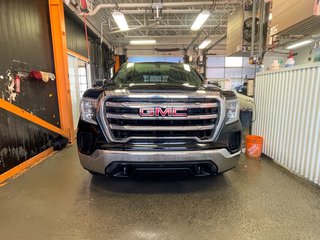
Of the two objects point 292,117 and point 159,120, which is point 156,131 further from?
point 292,117

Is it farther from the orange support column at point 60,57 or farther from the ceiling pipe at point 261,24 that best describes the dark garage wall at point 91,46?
the ceiling pipe at point 261,24

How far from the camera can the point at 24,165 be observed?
2990 mm

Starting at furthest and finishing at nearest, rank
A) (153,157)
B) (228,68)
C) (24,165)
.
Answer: (228,68)
(24,165)
(153,157)

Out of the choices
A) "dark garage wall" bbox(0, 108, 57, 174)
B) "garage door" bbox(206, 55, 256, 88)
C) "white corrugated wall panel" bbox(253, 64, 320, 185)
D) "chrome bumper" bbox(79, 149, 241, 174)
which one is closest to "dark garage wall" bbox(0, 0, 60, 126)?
"dark garage wall" bbox(0, 108, 57, 174)

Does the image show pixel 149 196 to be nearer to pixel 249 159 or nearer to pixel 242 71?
pixel 249 159

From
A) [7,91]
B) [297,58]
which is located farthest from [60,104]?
[297,58]

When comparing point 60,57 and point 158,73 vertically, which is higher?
point 60,57

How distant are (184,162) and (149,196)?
23.0 inches

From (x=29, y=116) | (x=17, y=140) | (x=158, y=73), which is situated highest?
(x=158, y=73)

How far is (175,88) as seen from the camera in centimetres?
202

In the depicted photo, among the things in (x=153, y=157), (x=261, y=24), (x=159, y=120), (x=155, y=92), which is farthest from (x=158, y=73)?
(x=261, y=24)

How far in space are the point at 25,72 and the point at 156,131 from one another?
242 cm

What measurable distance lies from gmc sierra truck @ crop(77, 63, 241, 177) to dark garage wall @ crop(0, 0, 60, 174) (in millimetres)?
1366

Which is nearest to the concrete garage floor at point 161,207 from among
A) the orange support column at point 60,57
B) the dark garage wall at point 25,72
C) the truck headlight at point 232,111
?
the dark garage wall at point 25,72
